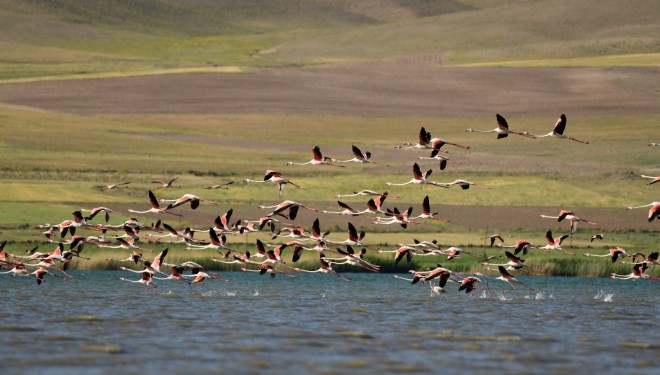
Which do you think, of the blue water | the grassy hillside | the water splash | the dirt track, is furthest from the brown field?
the blue water

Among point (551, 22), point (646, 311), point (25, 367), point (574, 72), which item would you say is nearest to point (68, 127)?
point (574, 72)

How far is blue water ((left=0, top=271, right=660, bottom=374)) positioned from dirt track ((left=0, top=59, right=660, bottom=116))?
2418 inches

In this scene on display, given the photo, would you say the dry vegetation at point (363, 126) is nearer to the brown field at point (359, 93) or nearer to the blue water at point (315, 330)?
→ the brown field at point (359, 93)

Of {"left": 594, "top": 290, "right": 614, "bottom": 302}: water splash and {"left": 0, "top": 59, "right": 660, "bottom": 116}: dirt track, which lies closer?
{"left": 594, "top": 290, "right": 614, "bottom": 302}: water splash

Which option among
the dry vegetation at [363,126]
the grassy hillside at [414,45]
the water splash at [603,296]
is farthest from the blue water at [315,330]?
the grassy hillside at [414,45]

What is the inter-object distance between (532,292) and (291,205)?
17.2m

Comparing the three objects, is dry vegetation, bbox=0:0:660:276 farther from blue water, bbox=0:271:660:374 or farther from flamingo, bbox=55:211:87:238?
flamingo, bbox=55:211:87:238

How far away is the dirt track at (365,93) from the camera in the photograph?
115 meters

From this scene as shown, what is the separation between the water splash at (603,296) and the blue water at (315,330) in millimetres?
108

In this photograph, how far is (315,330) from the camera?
35562 millimetres

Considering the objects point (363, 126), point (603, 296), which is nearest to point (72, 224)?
point (603, 296)

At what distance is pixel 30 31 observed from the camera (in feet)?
604

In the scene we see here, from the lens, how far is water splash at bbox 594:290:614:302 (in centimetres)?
5087

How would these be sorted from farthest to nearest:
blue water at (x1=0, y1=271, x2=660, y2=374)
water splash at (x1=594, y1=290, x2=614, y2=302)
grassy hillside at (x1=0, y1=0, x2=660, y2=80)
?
grassy hillside at (x1=0, y1=0, x2=660, y2=80) < water splash at (x1=594, y1=290, x2=614, y2=302) < blue water at (x1=0, y1=271, x2=660, y2=374)
